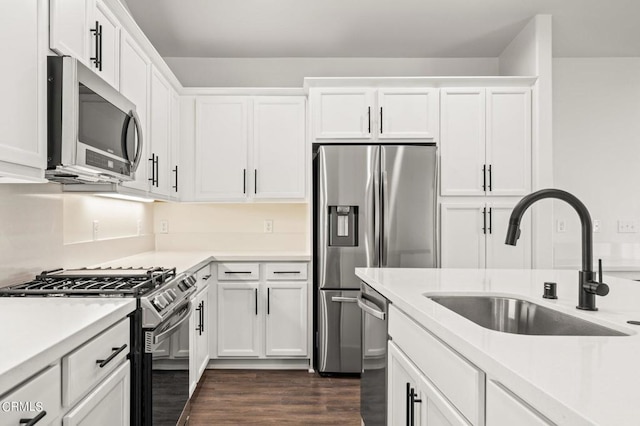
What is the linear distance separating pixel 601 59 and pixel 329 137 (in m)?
2.69

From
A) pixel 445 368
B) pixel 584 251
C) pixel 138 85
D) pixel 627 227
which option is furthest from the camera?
pixel 627 227

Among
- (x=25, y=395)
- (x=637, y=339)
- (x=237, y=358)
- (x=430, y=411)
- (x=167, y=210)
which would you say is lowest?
(x=237, y=358)

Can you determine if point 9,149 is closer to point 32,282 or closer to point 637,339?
point 32,282

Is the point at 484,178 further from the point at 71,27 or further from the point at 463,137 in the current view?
the point at 71,27

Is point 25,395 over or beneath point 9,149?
beneath

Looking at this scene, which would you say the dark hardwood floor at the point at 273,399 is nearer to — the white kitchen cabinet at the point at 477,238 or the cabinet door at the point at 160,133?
the white kitchen cabinet at the point at 477,238

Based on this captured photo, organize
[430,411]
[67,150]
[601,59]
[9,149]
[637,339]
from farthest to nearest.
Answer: [601,59] → [67,150] → [9,149] → [430,411] → [637,339]

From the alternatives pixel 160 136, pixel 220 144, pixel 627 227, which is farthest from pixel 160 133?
pixel 627 227

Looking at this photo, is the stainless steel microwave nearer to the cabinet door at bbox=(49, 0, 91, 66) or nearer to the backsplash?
the cabinet door at bbox=(49, 0, 91, 66)

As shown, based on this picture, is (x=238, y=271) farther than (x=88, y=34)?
Yes

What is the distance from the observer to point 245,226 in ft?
13.5

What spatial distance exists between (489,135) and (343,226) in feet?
4.64

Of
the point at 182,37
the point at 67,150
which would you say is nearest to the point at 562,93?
the point at 182,37

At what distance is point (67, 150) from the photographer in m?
1.62
